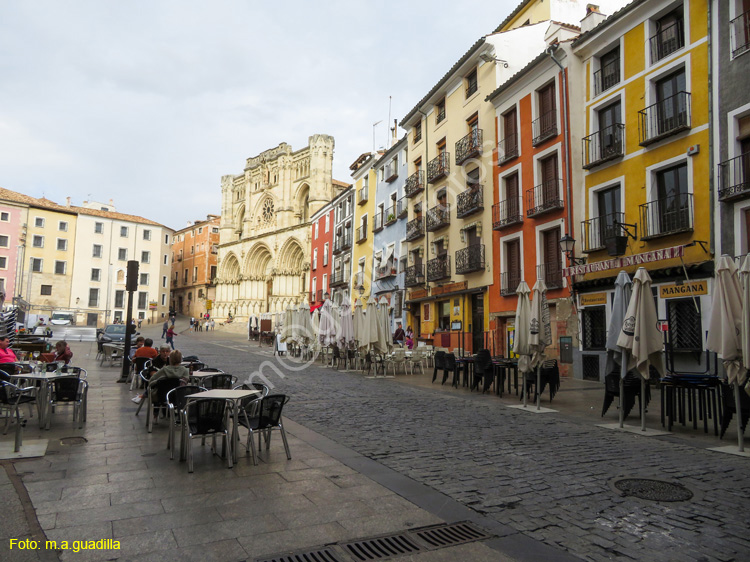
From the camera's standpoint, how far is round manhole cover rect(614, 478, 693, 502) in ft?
17.0

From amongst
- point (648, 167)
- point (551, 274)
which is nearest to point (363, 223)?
point (551, 274)

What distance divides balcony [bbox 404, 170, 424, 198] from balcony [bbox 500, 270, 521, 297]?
28.9ft

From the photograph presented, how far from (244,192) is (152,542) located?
69921 millimetres

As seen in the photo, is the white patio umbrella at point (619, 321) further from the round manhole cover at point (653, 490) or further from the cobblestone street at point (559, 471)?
the round manhole cover at point (653, 490)

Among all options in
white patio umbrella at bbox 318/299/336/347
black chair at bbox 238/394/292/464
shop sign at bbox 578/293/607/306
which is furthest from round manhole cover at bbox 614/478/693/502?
white patio umbrella at bbox 318/299/336/347

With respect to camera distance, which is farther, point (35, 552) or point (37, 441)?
point (37, 441)

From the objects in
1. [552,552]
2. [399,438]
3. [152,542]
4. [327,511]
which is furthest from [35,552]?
[399,438]

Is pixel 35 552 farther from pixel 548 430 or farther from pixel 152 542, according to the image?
pixel 548 430

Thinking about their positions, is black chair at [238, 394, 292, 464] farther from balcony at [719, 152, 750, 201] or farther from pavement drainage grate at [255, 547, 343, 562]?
balcony at [719, 152, 750, 201]

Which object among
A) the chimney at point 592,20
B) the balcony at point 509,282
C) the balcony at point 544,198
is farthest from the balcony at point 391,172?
the chimney at point 592,20

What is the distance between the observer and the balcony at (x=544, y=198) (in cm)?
1923

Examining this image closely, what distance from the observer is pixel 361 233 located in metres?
38.7

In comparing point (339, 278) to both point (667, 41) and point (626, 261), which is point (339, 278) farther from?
point (667, 41)

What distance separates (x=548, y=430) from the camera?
8773 millimetres
